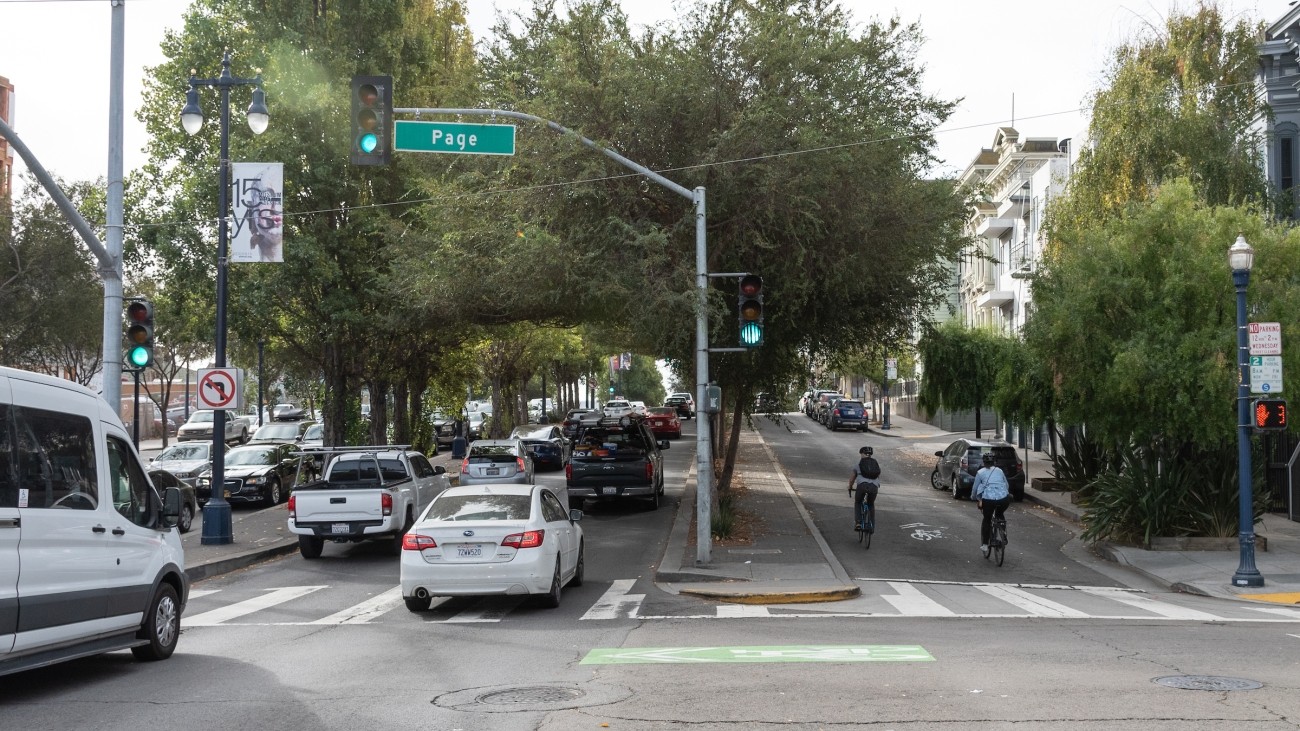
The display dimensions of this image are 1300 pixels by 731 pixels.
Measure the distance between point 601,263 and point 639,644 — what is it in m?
10.2

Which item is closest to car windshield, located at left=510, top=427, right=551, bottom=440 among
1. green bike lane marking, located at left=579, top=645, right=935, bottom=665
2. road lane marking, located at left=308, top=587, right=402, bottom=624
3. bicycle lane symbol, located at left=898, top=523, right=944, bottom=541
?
bicycle lane symbol, located at left=898, top=523, right=944, bottom=541

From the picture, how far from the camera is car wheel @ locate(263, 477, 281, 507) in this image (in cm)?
3016

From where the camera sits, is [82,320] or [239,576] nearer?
[239,576]

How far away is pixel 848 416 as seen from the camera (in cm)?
6297

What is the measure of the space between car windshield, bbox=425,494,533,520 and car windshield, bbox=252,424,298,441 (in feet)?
105

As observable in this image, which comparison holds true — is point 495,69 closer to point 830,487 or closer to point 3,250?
point 830,487

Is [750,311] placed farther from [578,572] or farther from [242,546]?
[242,546]

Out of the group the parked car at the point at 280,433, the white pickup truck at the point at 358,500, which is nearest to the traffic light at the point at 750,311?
the white pickup truck at the point at 358,500

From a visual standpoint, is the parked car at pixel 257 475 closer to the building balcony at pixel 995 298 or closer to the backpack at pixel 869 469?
the backpack at pixel 869 469

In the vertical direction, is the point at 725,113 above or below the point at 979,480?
above

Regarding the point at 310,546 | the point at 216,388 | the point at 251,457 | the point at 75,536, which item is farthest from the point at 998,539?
the point at 251,457

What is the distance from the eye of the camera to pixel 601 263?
20531 millimetres

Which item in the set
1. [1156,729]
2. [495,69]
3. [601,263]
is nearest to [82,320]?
[495,69]

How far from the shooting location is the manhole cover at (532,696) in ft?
28.0
